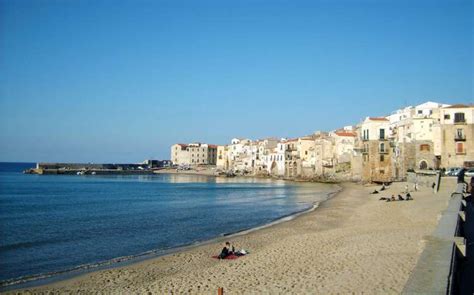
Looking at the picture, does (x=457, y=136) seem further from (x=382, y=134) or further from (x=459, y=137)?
(x=382, y=134)

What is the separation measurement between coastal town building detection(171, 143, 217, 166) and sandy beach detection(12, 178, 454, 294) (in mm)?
134490

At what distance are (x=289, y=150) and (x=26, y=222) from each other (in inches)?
2783

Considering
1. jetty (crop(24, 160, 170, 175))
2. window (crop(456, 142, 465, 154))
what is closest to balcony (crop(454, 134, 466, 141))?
window (crop(456, 142, 465, 154))

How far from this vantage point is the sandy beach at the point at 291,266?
39.1ft

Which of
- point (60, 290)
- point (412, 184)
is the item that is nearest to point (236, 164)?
point (412, 184)

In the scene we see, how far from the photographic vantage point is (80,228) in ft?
89.9

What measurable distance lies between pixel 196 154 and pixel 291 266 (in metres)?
144

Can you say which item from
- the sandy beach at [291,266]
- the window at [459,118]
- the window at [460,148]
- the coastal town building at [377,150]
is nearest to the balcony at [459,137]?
the window at [460,148]

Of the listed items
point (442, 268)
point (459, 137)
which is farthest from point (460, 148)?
point (442, 268)

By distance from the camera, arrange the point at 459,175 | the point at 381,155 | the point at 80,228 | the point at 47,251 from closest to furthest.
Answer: the point at 47,251 → the point at 80,228 → the point at 459,175 → the point at 381,155

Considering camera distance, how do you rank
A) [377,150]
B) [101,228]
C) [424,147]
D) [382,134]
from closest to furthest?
[101,228] < [424,147] < [377,150] < [382,134]

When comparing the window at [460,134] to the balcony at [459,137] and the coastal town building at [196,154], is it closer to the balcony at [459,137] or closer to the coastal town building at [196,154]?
the balcony at [459,137]

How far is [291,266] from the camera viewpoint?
48.0ft

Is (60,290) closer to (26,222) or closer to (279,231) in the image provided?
(279,231)
